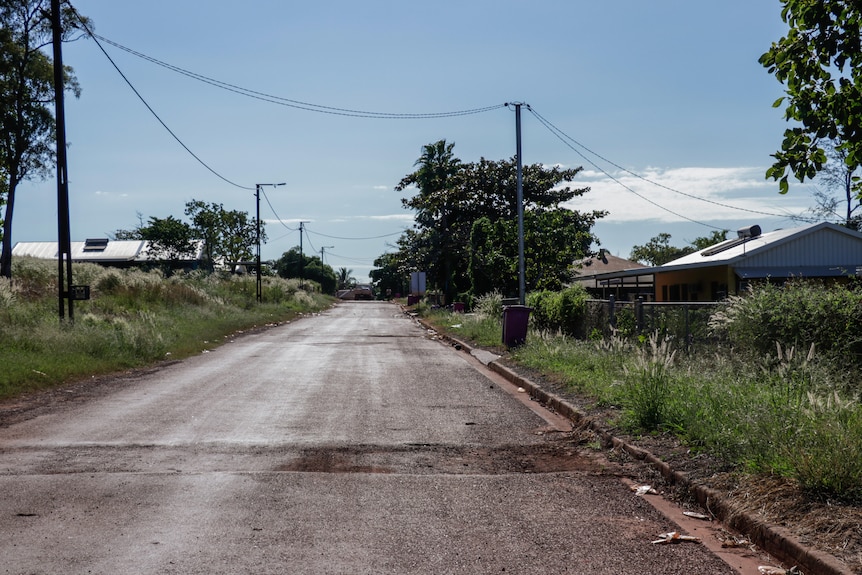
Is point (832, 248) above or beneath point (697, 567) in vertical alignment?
above

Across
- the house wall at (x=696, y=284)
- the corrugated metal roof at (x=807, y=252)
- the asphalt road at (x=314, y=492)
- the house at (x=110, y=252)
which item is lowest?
the asphalt road at (x=314, y=492)

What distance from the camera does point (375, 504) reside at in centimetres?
603

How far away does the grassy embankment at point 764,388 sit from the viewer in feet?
18.6

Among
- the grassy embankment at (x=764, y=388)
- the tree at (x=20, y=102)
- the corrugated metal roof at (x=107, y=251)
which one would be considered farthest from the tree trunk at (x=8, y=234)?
the corrugated metal roof at (x=107, y=251)

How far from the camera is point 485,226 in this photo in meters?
35.2

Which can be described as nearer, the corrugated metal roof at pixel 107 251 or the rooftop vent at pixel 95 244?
the corrugated metal roof at pixel 107 251

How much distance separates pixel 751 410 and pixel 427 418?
14.0ft

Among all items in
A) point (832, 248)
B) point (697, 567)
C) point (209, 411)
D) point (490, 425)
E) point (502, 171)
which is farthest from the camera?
point (502, 171)

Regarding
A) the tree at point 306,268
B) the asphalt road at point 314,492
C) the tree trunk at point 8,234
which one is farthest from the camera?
the tree at point 306,268

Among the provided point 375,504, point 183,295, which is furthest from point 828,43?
point 183,295

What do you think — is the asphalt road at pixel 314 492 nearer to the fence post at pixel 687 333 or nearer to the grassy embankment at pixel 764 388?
the grassy embankment at pixel 764 388

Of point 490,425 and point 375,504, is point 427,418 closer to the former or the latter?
point 490,425

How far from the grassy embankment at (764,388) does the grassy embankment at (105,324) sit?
28.6ft

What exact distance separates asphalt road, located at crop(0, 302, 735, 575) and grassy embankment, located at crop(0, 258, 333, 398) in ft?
10.7
